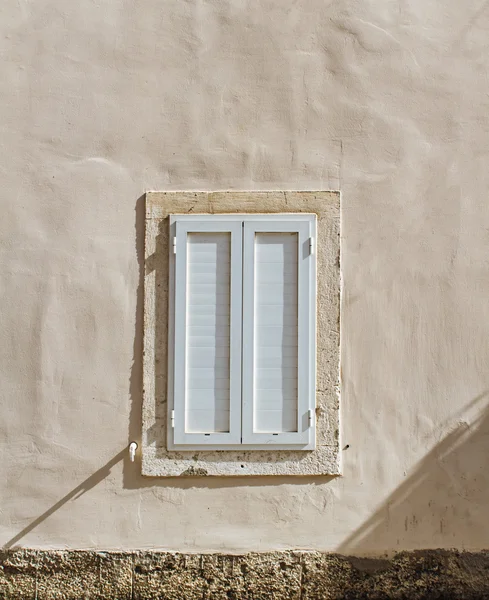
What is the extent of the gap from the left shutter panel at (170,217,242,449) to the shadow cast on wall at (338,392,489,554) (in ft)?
3.51

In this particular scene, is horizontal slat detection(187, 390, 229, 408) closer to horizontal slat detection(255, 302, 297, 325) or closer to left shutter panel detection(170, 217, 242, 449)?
left shutter panel detection(170, 217, 242, 449)

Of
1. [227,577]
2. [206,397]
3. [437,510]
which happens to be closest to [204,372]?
[206,397]

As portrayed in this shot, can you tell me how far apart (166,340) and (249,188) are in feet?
3.58

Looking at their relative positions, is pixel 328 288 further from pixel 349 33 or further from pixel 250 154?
pixel 349 33

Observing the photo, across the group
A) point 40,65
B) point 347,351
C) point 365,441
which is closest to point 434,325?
point 347,351

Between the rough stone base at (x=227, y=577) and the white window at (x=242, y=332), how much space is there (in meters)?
0.74

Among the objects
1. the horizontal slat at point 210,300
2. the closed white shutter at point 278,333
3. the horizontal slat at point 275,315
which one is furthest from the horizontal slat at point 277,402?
the horizontal slat at point 210,300

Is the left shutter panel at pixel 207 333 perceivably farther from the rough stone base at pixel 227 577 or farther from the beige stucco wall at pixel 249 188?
the rough stone base at pixel 227 577

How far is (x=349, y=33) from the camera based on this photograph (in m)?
4.55

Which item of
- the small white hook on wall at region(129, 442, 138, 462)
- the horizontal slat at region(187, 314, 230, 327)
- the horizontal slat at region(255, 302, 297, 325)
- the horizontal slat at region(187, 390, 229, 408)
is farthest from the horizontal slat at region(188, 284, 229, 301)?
the small white hook on wall at region(129, 442, 138, 462)

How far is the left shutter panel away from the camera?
4.40 metres

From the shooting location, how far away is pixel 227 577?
4.45 metres

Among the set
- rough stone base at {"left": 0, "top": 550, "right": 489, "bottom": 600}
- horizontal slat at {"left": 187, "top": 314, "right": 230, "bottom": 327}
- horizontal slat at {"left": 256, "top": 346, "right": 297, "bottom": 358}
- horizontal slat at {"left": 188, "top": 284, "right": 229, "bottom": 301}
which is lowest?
rough stone base at {"left": 0, "top": 550, "right": 489, "bottom": 600}

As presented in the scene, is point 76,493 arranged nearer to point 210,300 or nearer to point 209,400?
point 209,400
